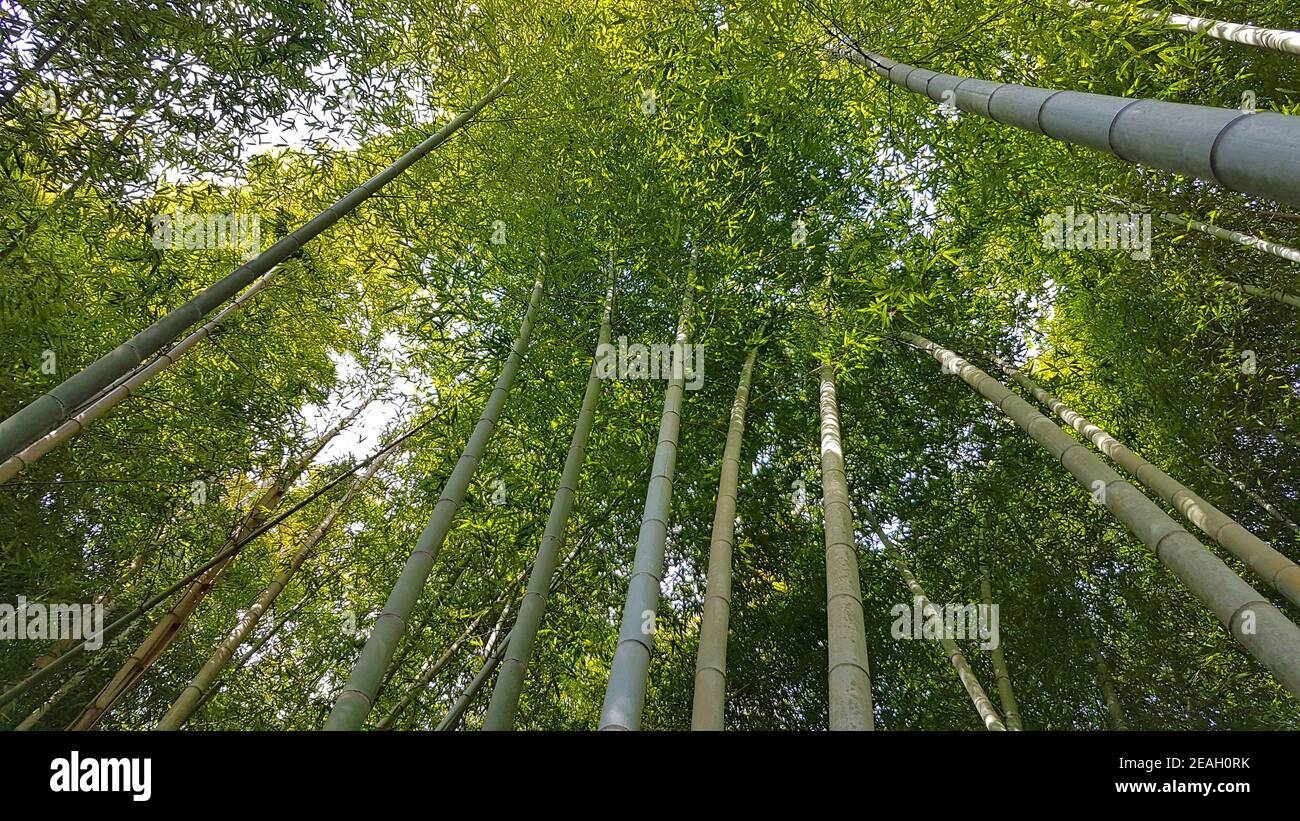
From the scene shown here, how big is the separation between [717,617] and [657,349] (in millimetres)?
2403

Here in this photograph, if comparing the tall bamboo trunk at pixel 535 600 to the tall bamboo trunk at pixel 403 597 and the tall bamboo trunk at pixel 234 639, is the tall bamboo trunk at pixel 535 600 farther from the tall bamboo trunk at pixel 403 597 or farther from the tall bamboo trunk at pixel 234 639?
the tall bamboo trunk at pixel 234 639

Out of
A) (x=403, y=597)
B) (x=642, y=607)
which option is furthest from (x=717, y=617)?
(x=403, y=597)

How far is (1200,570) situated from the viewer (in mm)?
2041

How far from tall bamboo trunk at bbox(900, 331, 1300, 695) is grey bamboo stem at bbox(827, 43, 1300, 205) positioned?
4.37ft

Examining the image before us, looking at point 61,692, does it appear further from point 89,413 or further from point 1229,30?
point 1229,30

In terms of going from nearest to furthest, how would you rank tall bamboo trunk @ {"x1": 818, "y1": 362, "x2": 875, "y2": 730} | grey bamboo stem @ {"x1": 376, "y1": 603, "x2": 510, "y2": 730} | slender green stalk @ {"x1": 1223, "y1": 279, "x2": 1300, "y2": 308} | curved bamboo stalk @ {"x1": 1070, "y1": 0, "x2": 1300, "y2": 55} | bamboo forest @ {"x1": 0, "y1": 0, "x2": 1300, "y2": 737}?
1. tall bamboo trunk @ {"x1": 818, "y1": 362, "x2": 875, "y2": 730}
2. curved bamboo stalk @ {"x1": 1070, "y1": 0, "x2": 1300, "y2": 55}
3. bamboo forest @ {"x1": 0, "y1": 0, "x2": 1300, "y2": 737}
4. slender green stalk @ {"x1": 1223, "y1": 279, "x2": 1300, "y2": 308}
5. grey bamboo stem @ {"x1": 376, "y1": 603, "x2": 510, "y2": 730}

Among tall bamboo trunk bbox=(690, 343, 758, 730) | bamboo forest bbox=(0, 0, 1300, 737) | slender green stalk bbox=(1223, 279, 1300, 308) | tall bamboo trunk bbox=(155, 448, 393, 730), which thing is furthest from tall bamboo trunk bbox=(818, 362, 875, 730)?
slender green stalk bbox=(1223, 279, 1300, 308)

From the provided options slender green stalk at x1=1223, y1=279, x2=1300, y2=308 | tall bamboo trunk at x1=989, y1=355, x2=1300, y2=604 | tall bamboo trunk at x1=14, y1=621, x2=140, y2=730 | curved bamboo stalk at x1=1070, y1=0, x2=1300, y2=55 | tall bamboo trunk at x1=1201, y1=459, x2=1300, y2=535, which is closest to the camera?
tall bamboo trunk at x1=989, y1=355, x2=1300, y2=604

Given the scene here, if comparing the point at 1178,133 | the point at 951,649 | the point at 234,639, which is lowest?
the point at 951,649

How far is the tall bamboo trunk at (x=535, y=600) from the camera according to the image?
8.18 feet

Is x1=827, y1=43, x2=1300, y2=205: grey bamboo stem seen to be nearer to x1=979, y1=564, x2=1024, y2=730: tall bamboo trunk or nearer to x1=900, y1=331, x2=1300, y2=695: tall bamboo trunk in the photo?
x1=900, y1=331, x2=1300, y2=695: tall bamboo trunk

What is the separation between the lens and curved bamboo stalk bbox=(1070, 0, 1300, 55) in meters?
2.68

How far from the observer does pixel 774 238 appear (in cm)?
467

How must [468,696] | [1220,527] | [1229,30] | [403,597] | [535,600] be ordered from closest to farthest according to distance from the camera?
[403,597] < [1220,527] < [535,600] < [1229,30] < [468,696]
